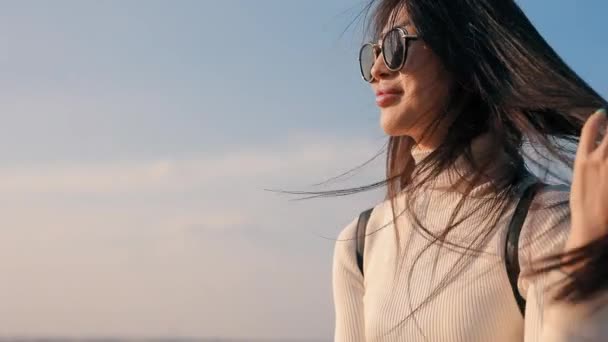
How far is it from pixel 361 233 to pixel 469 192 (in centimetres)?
64

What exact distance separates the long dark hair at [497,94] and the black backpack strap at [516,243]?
8 centimetres

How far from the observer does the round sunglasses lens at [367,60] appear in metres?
4.28

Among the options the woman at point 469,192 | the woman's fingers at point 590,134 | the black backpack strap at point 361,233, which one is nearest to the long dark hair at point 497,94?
the woman at point 469,192

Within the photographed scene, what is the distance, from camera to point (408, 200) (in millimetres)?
4109

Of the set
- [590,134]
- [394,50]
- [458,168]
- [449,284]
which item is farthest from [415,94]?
[590,134]

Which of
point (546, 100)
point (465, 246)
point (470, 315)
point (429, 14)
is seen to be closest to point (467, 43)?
point (429, 14)

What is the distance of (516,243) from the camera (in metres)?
3.42

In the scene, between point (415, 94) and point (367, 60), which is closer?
point (415, 94)

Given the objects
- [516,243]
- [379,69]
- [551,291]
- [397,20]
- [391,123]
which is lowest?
[551,291]

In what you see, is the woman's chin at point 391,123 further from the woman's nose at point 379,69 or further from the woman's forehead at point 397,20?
the woman's forehead at point 397,20

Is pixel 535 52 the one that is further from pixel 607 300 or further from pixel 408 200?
pixel 607 300

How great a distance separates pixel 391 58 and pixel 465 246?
909mm

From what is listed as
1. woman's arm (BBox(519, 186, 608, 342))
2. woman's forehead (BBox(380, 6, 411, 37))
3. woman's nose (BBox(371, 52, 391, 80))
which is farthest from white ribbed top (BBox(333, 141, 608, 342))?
woman's forehead (BBox(380, 6, 411, 37))

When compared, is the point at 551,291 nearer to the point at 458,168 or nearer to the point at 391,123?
the point at 458,168
